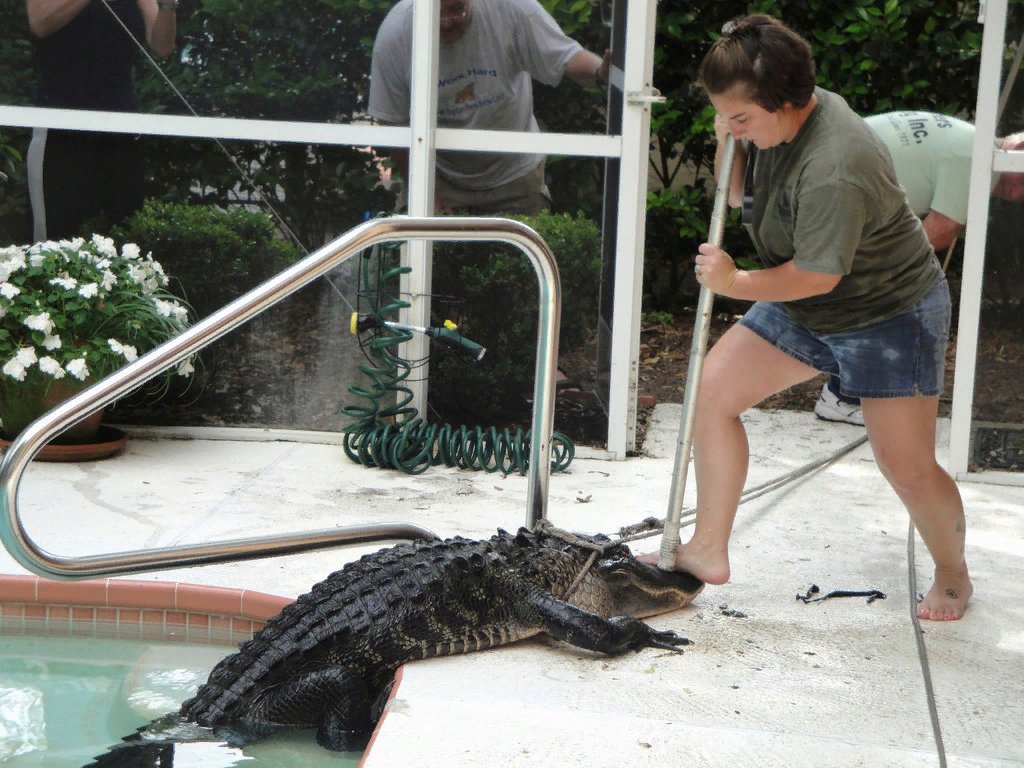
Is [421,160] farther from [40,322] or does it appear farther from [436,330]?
[40,322]

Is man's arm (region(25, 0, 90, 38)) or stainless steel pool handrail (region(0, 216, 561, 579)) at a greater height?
man's arm (region(25, 0, 90, 38))

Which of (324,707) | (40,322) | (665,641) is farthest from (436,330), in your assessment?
(324,707)

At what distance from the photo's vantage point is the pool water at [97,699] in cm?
275

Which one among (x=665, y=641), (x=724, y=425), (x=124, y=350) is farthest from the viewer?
(x=124, y=350)

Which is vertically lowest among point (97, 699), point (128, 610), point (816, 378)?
point (97, 699)

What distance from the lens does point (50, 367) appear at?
447 cm

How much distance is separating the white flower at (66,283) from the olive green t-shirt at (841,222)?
2.69m

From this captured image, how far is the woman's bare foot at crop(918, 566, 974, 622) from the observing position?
128 inches

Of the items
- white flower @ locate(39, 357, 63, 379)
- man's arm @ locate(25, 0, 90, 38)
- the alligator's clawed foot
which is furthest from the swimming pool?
man's arm @ locate(25, 0, 90, 38)

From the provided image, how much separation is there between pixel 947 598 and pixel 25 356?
319 centimetres

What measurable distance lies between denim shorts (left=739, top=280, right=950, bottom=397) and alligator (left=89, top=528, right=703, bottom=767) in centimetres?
73

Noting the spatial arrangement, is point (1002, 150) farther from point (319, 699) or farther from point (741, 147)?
point (319, 699)

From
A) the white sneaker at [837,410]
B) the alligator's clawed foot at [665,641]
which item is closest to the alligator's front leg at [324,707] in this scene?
the alligator's clawed foot at [665,641]

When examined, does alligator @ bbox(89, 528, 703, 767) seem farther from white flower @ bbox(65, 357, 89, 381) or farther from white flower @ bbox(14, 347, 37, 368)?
white flower @ bbox(14, 347, 37, 368)
